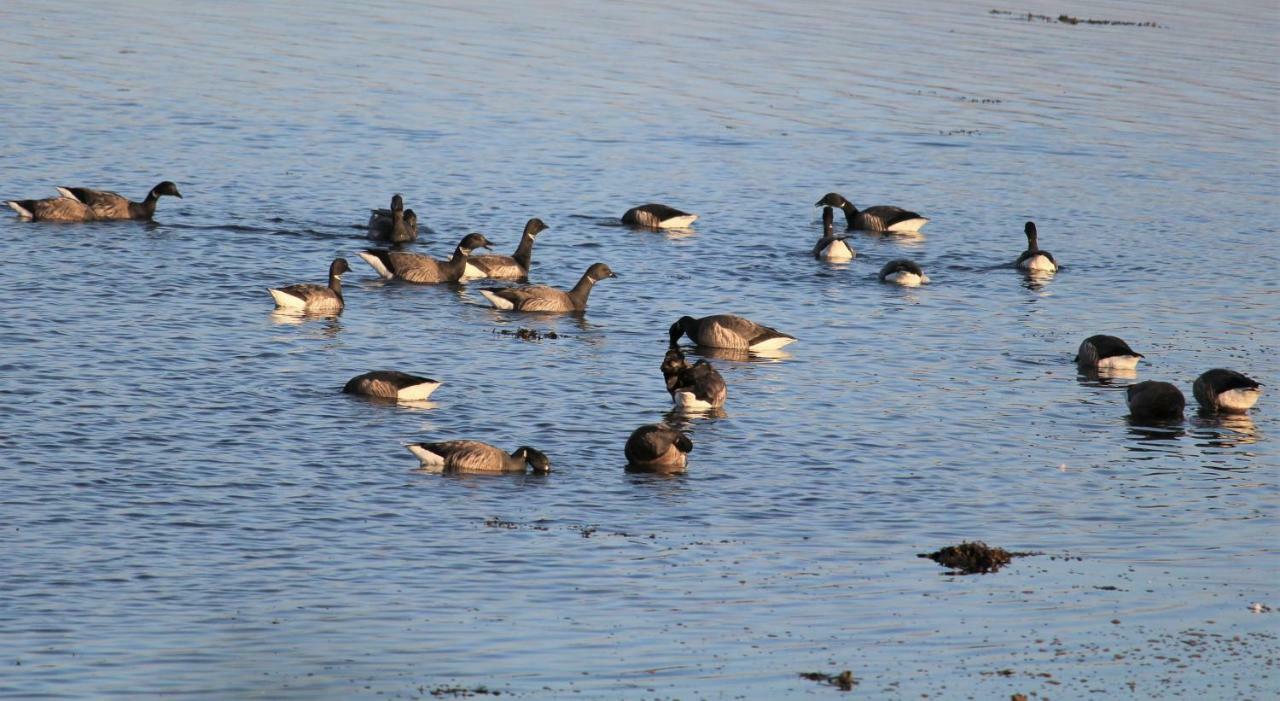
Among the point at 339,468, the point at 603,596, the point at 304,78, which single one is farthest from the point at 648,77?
the point at 603,596

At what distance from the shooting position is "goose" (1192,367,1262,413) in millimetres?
23219

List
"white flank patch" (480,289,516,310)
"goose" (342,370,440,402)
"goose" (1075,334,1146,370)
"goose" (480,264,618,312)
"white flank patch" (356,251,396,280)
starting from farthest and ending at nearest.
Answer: "white flank patch" (356,251,396,280)
"goose" (480,264,618,312)
"white flank patch" (480,289,516,310)
"goose" (1075,334,1146,370)
"goose" (342,370,440,402)

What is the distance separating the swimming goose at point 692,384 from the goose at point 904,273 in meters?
9.86

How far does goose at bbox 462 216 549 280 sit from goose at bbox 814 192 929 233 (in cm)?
736

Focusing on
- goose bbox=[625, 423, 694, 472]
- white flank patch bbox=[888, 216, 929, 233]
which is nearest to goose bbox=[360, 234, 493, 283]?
white flank patch bbox=[888, 216, 929, 233]

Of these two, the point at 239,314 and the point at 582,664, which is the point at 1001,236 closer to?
the point at 239,314

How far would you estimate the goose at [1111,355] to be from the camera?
84.0 feet

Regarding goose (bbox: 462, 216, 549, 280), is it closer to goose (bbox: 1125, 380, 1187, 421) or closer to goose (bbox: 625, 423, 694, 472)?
goose (bbox: 625, 423, 694, 472)

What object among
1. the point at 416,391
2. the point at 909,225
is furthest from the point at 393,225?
the point at 416,391

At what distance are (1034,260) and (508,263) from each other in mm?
10218

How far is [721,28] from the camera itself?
232 feet

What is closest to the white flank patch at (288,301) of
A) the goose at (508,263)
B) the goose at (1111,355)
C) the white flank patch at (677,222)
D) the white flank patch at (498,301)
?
the white flank patch at (498,301)

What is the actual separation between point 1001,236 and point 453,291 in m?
13.3

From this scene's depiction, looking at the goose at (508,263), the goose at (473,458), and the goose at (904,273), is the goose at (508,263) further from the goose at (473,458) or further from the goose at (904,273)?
the goose at (473,458)
